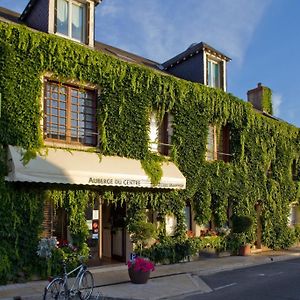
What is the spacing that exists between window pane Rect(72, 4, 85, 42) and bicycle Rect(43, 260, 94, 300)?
8.69 m

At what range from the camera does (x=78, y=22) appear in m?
15.8

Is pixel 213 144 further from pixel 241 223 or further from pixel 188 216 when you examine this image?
pixel 241 223

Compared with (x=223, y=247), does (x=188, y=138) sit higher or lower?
higher

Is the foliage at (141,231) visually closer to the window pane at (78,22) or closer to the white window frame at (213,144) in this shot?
the white window frame at (213,144)

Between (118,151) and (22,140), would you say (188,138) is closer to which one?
(118,151)


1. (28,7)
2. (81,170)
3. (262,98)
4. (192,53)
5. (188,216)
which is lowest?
(188,216)

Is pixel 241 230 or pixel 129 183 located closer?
pixel 129 183

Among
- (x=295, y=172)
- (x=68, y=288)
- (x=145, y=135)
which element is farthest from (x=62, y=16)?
(x=295, y=172)

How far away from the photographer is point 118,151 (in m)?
15.5

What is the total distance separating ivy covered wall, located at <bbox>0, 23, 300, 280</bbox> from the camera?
13.1 metres

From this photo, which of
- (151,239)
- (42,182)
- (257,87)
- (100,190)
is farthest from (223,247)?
(257,87)

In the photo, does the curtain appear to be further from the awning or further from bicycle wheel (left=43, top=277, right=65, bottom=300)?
bicycle wheel (left=43, top=277, right=65, bottom=300)

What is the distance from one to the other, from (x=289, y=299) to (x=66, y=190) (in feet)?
23.6

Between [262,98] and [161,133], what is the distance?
12.0 meters
